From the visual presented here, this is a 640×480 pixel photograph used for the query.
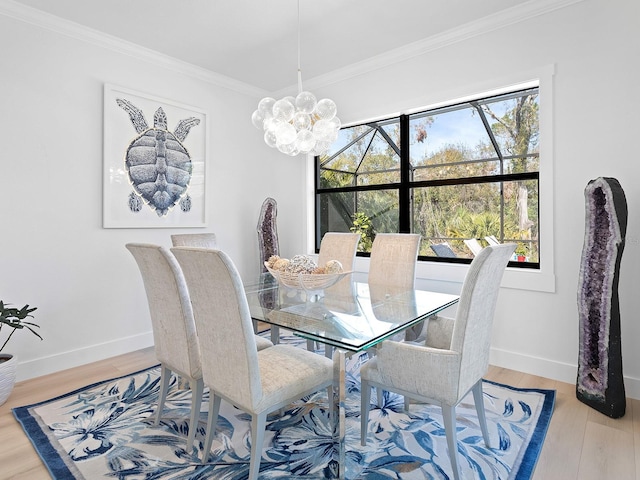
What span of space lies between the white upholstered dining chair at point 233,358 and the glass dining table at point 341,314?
0.20 m

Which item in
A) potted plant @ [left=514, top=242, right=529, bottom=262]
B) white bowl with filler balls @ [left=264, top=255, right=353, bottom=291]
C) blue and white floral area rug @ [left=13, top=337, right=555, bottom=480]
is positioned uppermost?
potted plant @ [left=514, top=242, right=529, bottom=262]

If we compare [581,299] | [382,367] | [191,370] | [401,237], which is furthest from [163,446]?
[581,299]

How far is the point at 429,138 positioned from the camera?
3553mm

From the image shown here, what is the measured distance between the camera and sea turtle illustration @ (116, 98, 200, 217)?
3.37m

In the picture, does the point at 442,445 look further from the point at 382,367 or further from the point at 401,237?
the point at 401,237

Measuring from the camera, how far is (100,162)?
10.4 feet

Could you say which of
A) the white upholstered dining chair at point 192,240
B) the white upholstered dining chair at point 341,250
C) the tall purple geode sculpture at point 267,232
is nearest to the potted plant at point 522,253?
the white upholstered dining chair at point 341,250

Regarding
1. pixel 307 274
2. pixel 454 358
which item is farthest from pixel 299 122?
pixel 454 358

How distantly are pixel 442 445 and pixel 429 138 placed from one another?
264 cm

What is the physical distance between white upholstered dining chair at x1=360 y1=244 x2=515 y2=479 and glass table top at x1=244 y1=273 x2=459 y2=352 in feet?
0.53

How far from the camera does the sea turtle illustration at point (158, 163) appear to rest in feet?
11.1

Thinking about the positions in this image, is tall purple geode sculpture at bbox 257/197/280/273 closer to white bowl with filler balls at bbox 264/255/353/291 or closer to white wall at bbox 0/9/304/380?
white wall at bbox 0/9/304/380

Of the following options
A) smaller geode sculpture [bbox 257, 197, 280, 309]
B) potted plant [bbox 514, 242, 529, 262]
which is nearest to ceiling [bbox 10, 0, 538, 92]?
smaller geode sculpture [bbox 257, 197, 280, 309]

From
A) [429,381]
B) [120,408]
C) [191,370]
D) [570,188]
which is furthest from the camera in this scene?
[570,188]
